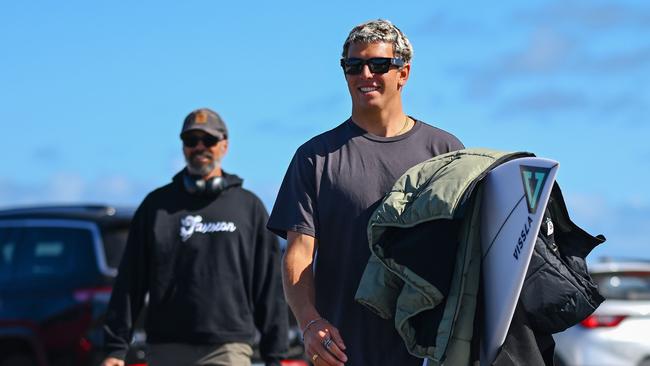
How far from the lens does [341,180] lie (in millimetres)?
5109

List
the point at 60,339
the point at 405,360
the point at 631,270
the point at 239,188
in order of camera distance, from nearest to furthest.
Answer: the point at 405,360, the point at 239,188, the point at 60,339, the point at 631,270

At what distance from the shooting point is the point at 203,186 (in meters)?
7.92

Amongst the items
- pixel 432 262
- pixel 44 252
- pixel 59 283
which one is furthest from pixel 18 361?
pixel 432 262

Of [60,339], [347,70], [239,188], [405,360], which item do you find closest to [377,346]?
[405,360]

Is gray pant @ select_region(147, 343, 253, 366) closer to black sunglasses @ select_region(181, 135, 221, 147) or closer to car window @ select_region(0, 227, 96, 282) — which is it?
black sunglasses @ select_region(181, 135, 221, 147)

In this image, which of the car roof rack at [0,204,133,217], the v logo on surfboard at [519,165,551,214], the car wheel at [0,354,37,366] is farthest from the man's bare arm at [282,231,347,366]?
the car wheel at [0,354,37,366]

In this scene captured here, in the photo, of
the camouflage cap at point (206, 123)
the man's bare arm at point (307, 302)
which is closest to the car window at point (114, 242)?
the camouflage cap at point (206, 123)

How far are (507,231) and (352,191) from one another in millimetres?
655

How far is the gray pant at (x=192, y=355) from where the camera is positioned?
763 centimetres

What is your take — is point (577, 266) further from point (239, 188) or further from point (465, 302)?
point (239, 188)

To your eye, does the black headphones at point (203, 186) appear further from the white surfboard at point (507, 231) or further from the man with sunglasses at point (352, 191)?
the white surfboard at point (507, 231)

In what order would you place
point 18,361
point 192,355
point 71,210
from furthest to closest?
1. point 71,210
2. point 18,361
3. point 192,355

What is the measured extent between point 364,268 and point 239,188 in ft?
10.3

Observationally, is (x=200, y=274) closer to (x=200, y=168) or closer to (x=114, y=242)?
(x=200, y=168)
